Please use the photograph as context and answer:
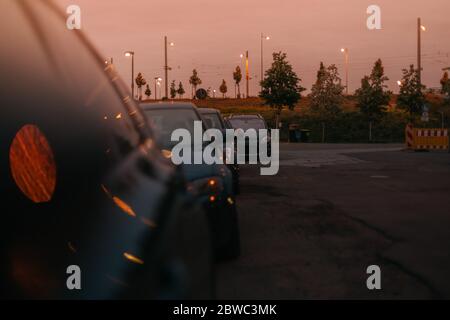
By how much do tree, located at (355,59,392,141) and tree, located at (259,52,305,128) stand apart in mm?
5161

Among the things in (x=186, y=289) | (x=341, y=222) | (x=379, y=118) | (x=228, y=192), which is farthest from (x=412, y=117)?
(x=186, y=289)

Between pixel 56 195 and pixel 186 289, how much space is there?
0.46 m

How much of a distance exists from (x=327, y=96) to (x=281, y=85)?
11.5m

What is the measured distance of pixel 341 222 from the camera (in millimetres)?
8391

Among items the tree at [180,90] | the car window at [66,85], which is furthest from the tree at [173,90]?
the car window at [66,85]

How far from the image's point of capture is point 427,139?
27.9 m

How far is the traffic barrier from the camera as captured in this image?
27391mm

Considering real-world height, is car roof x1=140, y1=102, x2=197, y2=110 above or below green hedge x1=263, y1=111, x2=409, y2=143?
above

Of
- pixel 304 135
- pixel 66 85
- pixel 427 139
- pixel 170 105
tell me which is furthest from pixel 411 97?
pixel 66 85

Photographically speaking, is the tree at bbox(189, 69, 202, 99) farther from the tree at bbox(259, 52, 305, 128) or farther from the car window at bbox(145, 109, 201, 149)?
the car window at bbox(145, 109, 201, 149)

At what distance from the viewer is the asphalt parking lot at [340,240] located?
16.5 feet

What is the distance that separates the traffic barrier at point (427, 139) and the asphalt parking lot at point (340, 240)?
13.9 metres

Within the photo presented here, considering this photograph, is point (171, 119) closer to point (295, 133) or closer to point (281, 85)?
point (295, 133)

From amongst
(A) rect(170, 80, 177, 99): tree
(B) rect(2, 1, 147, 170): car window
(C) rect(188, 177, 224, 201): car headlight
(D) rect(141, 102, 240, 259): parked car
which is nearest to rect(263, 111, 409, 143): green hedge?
(D) rect(141, 102, 240, 259): parked car
